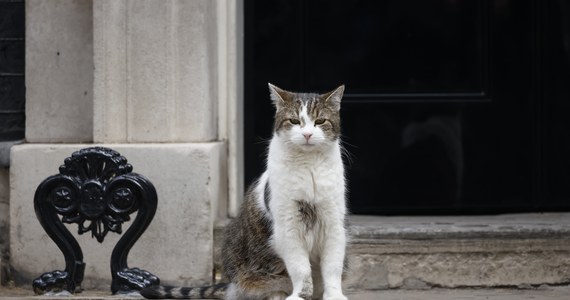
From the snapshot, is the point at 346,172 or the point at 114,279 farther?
the point at 346,172

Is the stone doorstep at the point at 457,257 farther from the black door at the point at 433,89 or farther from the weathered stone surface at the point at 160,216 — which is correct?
the weathered stone surface at the point at 160,216

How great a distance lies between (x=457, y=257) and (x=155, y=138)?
1.88 m

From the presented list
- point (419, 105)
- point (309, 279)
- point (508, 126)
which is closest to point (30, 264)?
point (309, 279)

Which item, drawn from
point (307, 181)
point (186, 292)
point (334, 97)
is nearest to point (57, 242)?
point (186, 292)

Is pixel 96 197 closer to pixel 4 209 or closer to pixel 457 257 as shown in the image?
pixel 4 209

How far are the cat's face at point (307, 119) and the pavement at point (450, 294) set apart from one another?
126cm

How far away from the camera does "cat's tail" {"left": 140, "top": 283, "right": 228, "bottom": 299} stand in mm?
5949

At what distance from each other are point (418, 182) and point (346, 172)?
0.46 m

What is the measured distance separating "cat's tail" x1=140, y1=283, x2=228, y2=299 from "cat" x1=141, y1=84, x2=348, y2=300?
9.9 inches

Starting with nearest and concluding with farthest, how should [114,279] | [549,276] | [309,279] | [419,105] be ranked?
[309,279]
[114,279]
[549,276]
[419,105]

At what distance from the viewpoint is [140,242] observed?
6836mm

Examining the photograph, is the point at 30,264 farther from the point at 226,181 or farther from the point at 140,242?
the point at 226,181

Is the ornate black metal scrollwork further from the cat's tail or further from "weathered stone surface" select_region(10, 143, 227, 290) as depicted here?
"weathered stone surface" select_region(10, 143, 227, 290)

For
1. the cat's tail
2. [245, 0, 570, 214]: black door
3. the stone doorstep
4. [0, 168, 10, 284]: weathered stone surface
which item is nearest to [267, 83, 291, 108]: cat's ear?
the cat's tail
